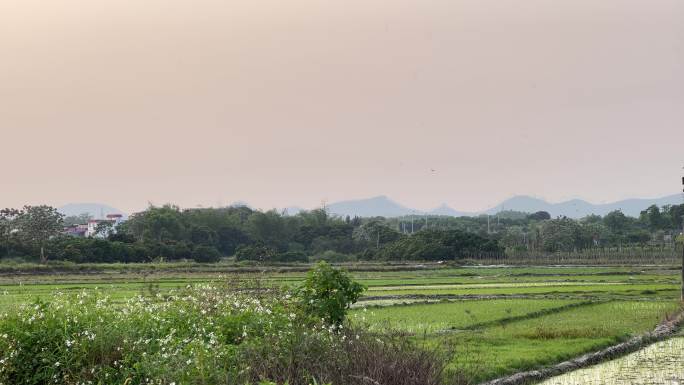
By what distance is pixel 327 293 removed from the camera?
1502cm

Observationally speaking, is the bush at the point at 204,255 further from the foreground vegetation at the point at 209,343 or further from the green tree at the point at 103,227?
the foreground vegetation at the point at 209,343

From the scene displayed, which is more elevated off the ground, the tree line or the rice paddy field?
the tree line

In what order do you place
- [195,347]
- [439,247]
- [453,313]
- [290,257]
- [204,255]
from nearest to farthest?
[195,347] → [453,313] → [204,255] → [439,247] → [290,257]

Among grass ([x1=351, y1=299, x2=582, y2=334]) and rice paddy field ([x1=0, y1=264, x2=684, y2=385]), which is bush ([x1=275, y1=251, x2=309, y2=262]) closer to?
rice paddy field ([x1=0, y1=264, x2=684, y2=385])

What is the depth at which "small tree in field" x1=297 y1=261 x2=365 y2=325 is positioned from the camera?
48.2ft

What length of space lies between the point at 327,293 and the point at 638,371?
5.96 m

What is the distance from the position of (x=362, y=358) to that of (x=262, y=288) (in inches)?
293

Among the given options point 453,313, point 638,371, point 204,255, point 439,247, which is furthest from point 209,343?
point 439,247

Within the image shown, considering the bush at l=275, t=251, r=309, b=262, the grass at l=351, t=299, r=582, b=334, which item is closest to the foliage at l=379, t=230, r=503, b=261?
the bush at l=275, t=251, r=309, b=262

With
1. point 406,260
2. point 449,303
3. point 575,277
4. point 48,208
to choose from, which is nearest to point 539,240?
point 406,260

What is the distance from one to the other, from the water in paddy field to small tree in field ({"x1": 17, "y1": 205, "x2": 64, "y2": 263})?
213ft

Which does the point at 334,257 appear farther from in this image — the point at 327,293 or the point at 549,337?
the point at 327,293

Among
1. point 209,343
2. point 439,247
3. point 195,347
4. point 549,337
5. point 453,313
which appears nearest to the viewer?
point 195,347

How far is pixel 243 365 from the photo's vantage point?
9859 millimetres
